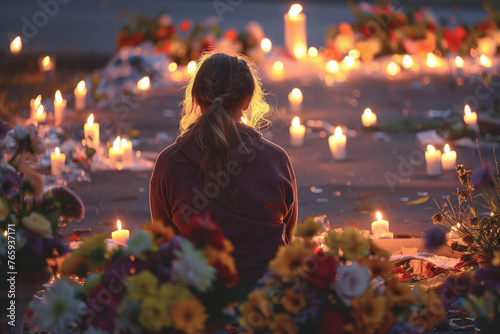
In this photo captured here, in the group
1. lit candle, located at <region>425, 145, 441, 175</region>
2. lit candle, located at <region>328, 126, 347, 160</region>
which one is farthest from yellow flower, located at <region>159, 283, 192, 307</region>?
lit candle, located at <region>328, 126, 347, 160</region>

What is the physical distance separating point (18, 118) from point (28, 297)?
584cm

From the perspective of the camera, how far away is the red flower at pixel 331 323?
2279 mm

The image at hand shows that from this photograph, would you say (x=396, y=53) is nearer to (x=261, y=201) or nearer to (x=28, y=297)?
(x=261, y=201)

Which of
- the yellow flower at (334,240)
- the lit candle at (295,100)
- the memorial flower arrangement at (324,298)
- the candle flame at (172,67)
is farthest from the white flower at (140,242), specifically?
the candle flame at (172,67)

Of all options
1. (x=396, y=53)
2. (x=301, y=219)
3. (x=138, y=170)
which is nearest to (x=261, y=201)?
(x=301, y=219)

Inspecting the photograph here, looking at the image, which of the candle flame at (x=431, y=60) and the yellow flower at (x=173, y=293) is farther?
the candle flame at (x=431, y=60)

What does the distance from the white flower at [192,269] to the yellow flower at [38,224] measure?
497 mm

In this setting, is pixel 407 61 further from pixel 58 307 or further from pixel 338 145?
pixel 58 307

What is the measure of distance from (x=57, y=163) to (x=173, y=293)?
12.0 ft

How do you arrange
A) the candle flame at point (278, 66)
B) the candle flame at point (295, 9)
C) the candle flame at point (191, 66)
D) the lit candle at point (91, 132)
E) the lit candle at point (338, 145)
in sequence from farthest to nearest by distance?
the candle flame at point (278, 66) → the candle flame at point (191, 66) → the candle flame at point (295, 9) → the lit candle at point (338, 145) → the lit candle at point (91, 132)

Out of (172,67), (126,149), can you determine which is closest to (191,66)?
(172,67)

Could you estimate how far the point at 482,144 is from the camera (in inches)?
261

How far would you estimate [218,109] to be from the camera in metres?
3.12

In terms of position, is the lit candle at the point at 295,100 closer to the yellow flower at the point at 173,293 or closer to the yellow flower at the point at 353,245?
the yellow flower at the point at 353,245
